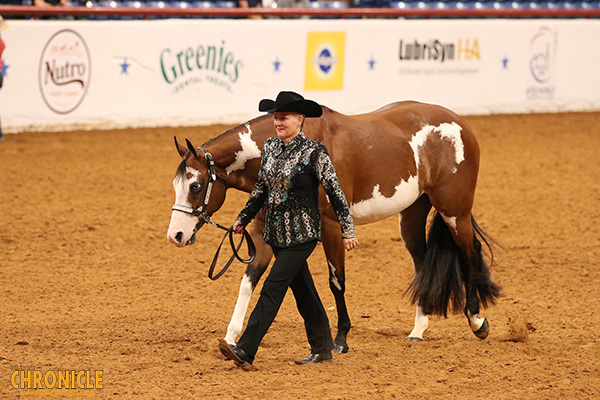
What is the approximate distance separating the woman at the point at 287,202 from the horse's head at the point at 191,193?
0.32m

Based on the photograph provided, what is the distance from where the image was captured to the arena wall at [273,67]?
11.7 m

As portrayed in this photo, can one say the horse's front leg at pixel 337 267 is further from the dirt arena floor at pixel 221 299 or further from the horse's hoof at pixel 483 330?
the horse's hoof at pixel 483 330

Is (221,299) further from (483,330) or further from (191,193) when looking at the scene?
(483,330)

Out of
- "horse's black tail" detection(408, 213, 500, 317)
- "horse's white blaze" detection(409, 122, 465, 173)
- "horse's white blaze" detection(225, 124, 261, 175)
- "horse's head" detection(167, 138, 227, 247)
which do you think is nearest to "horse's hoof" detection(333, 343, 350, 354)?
"horse's black tail" detection(408, 213, 500, 317)

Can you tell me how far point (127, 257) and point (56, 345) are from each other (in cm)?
222

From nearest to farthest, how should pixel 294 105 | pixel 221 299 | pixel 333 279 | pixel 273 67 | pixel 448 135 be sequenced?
pixel 294 105 < pixel 333 279 < pixel 448 135 < pixel 221 299 < pixel 273 67

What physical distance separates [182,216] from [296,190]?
30.5 inches

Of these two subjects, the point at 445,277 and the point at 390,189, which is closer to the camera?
the point at 390,189

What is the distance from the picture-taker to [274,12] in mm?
13500

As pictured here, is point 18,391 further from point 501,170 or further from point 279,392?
point 501,170

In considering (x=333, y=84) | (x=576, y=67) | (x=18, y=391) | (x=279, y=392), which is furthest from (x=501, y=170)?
(x=18, y=391)

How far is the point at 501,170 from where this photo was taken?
11391 mm

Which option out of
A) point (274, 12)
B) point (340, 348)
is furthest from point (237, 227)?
point (274, 12)

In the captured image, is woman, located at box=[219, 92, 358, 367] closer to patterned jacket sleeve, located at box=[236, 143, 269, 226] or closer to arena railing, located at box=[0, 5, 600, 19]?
patterned jacket sleeve, located at box=[236, 143, 269, 226]
